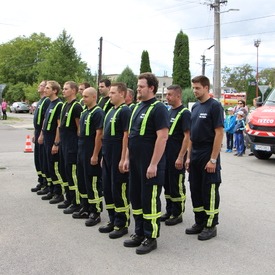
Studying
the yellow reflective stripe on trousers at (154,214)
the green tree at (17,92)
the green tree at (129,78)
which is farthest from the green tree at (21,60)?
the yellow reflective stripe on trousers at (154,214)

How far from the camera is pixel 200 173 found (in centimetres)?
477

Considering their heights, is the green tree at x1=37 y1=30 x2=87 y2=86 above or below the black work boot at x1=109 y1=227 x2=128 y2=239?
above

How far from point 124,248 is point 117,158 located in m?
1.14

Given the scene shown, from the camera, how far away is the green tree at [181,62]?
1636 inches

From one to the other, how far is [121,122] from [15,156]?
25.5ft

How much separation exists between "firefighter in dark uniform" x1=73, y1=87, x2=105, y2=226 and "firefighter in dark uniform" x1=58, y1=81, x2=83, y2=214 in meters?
0.38

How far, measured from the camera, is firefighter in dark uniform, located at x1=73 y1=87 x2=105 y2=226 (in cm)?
520

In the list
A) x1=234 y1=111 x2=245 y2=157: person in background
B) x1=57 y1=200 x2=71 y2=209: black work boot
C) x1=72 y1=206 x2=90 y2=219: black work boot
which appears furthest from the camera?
x1=234 y1=111 x2=245 y2=157: person in background

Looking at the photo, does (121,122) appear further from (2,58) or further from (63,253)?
(2,58)

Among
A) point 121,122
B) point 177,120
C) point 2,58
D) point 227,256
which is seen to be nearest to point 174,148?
point 177,120

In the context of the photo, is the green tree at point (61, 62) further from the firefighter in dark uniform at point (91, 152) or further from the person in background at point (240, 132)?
the firefighter in dark uniform at point (91, 152)

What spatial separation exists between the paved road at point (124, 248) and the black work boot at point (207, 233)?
74mm

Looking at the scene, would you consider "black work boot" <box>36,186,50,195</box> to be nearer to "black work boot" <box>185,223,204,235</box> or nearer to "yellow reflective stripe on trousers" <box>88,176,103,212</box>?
"yellow reflective stripe on trousers" <box>88,176,103,212</box>

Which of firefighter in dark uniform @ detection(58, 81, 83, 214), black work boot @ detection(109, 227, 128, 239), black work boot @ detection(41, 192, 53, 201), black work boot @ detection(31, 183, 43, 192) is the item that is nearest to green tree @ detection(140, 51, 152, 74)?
black work boot @ detection(31, 183, 43, 192)
